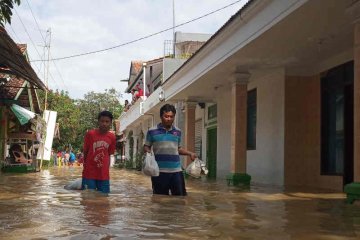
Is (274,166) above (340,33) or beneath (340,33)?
beneath

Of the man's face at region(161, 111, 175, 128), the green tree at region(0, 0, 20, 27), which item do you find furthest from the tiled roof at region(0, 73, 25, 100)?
the green tree at region(0, 0, 20, 27)

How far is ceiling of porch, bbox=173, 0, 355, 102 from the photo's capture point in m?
8.30

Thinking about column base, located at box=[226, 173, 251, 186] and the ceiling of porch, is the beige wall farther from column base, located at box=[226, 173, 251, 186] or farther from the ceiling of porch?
column base, located at box=[226, 173, 251, 186]

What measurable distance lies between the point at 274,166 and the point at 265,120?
56.2 inches

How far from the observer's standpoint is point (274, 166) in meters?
13.9

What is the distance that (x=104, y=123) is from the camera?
7711 millimetres

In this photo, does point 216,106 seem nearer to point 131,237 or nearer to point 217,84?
point 217,84

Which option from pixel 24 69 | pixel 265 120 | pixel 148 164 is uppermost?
pixel 24 69

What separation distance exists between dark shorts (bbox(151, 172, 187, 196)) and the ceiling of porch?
3.12m

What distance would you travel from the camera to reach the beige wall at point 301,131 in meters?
13.2

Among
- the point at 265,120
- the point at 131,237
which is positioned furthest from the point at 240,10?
the point at 131,237

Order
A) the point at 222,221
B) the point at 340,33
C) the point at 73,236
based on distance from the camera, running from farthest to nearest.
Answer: the point at 340,33 → the point at 222,221 → the point at 73,236

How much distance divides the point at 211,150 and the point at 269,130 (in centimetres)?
622

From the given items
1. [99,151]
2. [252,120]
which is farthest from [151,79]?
[99,151]
